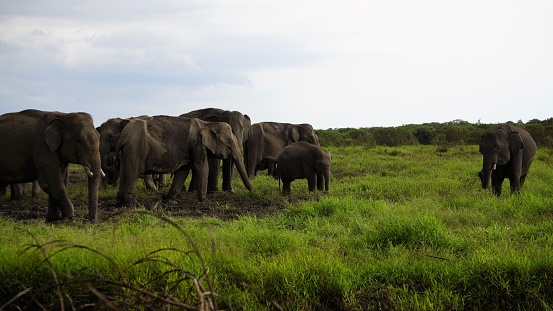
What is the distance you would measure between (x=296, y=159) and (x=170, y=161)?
3.20 m

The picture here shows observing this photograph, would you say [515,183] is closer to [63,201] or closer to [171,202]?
[171,202]

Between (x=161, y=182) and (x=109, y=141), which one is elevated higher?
(x=109, y=141)

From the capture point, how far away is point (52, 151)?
9117 millimetres

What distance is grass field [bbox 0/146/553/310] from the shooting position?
5125mm

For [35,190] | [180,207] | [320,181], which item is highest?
[320,181]

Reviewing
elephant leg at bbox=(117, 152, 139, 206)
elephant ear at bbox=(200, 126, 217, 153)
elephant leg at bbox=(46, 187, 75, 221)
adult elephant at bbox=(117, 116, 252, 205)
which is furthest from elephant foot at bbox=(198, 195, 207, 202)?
elephant leg at bbox=(46, 187, 75, 221)

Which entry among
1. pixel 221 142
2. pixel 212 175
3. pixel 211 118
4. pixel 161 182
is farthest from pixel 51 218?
pixel 211 118

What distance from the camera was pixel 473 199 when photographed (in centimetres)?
1044

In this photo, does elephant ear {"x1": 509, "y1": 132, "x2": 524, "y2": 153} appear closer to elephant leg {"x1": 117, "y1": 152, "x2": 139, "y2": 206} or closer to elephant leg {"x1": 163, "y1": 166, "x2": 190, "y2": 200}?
elephant leg {"x1": 163, "y1": 166, "x2": 190, "y2": 200}

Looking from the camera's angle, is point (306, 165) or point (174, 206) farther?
point (306, 165)

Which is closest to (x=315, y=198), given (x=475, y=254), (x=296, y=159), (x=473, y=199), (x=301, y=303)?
(x=296, y=159)

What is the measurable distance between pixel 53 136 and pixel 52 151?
0.82 feet

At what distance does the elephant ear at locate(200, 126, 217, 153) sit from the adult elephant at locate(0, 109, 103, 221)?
3.69 metres

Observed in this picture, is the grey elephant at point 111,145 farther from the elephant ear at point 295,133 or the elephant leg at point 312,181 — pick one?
the elephant ear at point 295,133
